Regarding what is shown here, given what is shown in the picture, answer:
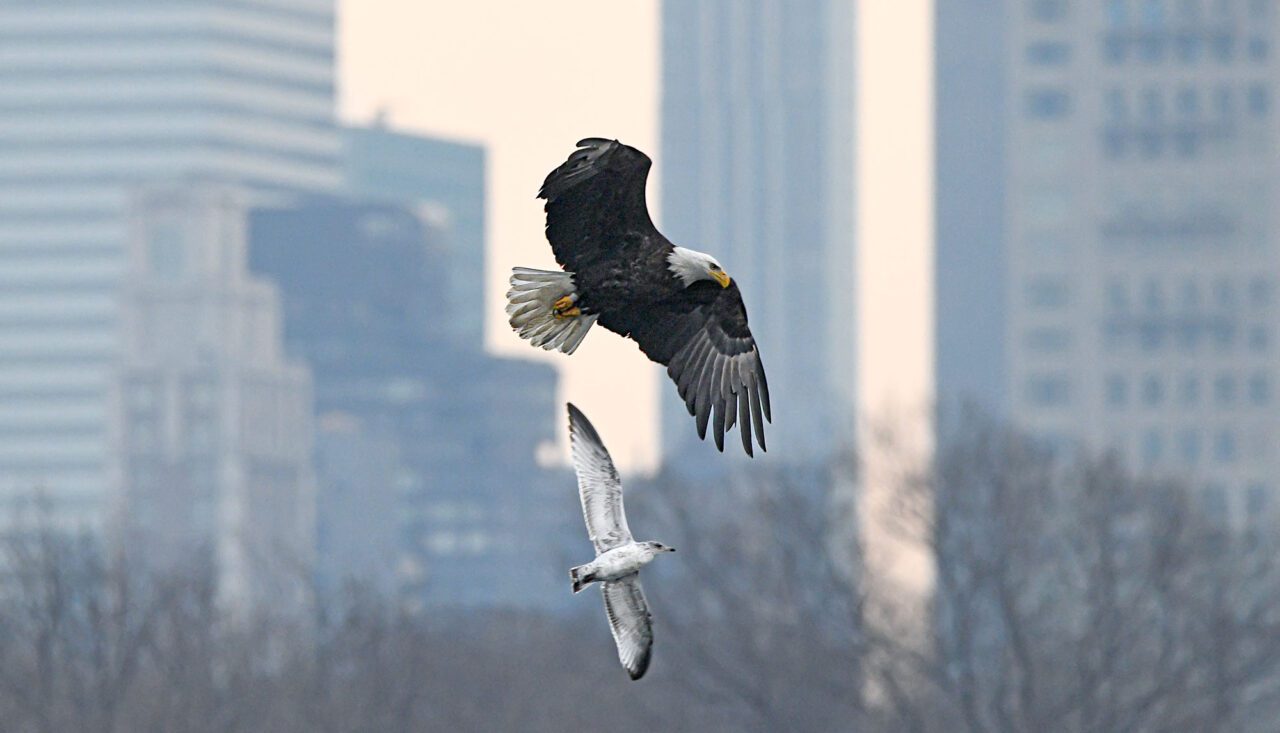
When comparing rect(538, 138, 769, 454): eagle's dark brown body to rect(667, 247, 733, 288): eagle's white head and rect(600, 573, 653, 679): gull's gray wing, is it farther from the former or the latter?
rect(600, 573, 653, 679): gull's gray wing

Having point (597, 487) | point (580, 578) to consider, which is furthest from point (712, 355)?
point (580, 578)

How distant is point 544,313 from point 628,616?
3.79 meters

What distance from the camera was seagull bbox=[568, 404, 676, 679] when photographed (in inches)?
552

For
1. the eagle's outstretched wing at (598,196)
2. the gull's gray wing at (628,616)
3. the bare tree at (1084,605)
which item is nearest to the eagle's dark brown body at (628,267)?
the eagle's outstretched wing at (598,196)

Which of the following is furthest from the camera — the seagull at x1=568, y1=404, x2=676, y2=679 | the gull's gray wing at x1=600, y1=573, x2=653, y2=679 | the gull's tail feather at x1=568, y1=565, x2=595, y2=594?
the gull's gray wing at x1=600, y1=573, x2=653, y2=679

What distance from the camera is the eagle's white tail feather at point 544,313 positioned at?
58.1 feet

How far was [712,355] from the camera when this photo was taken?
18281mm

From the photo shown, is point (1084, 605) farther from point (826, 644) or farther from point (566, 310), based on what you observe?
point (566, 310)

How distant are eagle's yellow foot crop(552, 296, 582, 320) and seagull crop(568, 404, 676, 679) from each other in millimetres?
2666

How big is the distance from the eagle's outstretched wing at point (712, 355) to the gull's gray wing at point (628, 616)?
271 centimetres

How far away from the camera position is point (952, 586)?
6900 cm

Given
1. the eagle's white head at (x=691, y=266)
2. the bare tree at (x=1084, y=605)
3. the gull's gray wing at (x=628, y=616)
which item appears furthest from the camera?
the bare tree at (x=1084, y=605)

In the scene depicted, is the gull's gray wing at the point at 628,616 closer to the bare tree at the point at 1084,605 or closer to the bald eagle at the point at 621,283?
the bald eagle at the point at 621,283

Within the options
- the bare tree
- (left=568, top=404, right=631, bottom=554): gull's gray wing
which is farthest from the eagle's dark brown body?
the bare tree
